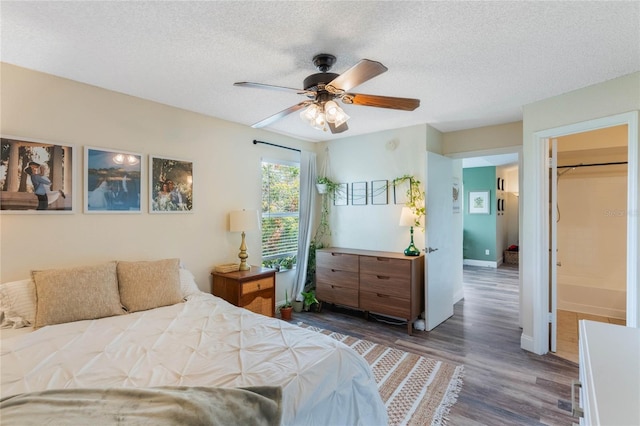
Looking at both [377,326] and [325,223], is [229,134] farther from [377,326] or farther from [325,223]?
[377,326]

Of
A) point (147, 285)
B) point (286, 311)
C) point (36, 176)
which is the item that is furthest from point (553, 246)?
point (36, 176)

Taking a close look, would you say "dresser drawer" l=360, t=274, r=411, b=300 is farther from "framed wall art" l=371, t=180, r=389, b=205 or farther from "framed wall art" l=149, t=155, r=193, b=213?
"framed wall art" l=149, t=155, r=193, b=213

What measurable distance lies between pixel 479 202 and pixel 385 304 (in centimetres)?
507

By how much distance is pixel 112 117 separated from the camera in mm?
2584

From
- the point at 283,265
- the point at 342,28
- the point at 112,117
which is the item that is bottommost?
the point at 283,265

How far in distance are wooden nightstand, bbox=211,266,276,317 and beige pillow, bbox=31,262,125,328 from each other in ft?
3.41

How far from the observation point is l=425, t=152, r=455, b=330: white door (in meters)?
3.54

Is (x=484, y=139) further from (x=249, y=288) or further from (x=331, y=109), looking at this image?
(x=249, y=288)

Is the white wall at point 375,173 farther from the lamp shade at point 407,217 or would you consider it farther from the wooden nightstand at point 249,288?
the wooden nightstand at point 249,288

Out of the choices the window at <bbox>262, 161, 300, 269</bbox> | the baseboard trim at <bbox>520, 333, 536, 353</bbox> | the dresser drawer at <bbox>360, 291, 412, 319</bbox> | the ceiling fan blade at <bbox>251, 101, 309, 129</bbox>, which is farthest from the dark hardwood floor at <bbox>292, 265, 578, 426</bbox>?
the ceiling fan blade at <bbox>251, 101, 309, 129</bbox>

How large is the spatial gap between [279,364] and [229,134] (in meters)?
2.85

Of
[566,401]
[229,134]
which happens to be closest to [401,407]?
[566,401]

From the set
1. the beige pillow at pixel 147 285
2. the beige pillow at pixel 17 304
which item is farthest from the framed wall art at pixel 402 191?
the beige pillow at pixel 17 304

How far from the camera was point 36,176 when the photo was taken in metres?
2.20
